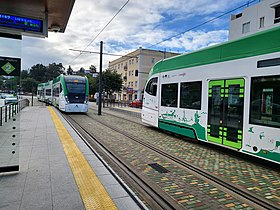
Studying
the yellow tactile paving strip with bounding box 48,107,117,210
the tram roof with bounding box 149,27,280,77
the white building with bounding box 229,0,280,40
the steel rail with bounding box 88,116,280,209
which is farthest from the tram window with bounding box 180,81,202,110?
the white building with bounding box 229,0,280,40

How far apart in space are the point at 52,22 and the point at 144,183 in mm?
5015

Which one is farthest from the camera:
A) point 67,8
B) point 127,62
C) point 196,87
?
point 127,62

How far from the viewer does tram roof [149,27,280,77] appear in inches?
226

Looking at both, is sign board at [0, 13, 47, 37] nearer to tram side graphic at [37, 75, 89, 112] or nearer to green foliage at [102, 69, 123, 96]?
tram side graphic at [37, 75, 89, 112]

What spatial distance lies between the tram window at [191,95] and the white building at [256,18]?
20795mm

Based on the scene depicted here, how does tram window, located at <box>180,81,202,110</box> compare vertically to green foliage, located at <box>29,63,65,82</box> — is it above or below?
below

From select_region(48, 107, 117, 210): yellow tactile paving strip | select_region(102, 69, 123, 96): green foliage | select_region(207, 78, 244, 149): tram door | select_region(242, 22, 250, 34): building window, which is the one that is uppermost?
select_region(242, 22, 250, 34): building window

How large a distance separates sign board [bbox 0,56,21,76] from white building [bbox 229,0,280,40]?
86.9ft

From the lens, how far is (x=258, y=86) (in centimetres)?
601

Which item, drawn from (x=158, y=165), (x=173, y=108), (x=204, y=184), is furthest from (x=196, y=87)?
(x=204, y=184)

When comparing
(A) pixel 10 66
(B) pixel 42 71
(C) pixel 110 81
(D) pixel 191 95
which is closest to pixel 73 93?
(D) pixel 191 95

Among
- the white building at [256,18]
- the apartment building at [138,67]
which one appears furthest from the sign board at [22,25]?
the apartment building at [138,67]

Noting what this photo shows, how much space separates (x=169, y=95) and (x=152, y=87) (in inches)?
72.4

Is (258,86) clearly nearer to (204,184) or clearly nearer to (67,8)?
(204,184)
